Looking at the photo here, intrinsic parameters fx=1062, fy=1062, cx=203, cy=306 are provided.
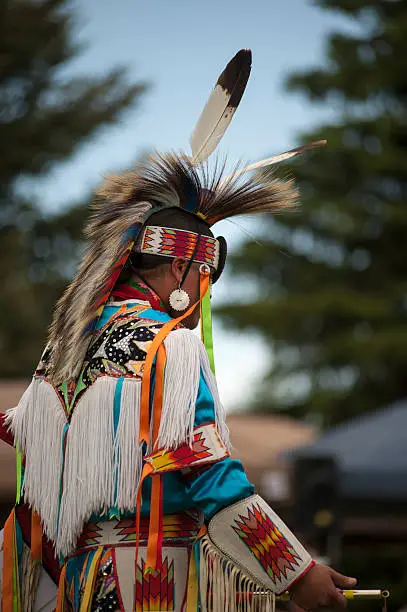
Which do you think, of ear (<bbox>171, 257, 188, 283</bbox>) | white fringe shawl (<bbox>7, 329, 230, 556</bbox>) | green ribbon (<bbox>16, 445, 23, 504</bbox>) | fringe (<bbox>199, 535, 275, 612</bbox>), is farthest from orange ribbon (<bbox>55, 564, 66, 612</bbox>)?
ear (<bbox>171, 257, 188, 283</bbox>)

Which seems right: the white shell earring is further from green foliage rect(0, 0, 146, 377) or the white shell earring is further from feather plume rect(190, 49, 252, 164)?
green foliage rect(0, 0, 146, 377)

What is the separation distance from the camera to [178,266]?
2865mm

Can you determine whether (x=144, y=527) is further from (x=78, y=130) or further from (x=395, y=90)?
(x=395, y=90)

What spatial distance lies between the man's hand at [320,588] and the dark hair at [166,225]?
92 centimetres

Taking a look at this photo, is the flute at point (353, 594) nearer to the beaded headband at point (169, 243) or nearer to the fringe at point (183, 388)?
the fringe at point (183, 388)

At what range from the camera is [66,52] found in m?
15.5

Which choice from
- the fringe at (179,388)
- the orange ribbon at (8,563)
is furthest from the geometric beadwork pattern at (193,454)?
the orange ribbon at (8,563)

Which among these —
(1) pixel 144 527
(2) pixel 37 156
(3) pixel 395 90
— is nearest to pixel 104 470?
(1) pixel 144 527

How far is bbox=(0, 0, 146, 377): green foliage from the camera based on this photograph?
48.5ft

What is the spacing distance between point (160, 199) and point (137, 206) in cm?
7

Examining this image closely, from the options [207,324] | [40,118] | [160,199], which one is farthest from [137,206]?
[40,118]

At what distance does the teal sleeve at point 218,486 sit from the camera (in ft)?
8.09

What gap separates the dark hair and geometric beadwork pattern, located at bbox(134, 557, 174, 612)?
31.6 inches

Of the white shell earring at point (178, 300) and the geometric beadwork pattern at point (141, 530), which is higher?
the white shell earring at point (178, 300)
